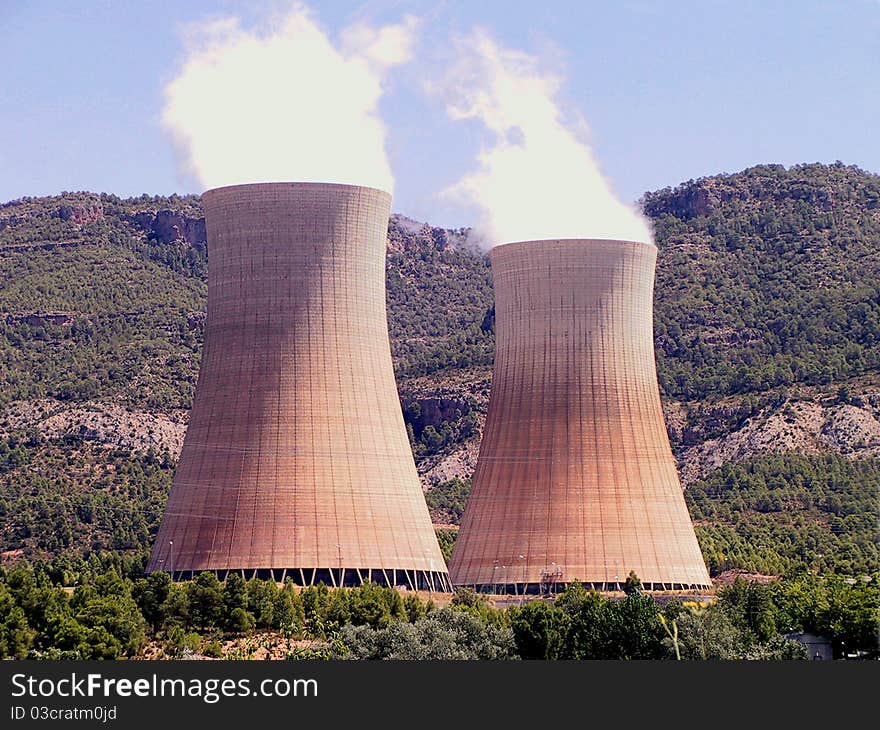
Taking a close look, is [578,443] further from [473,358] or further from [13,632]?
[473,358]

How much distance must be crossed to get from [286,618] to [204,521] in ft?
14.2

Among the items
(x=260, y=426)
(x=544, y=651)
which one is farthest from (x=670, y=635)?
(x=260, y=426)

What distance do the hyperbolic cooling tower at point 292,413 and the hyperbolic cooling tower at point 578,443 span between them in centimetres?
501

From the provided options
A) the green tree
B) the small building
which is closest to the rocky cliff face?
the small building

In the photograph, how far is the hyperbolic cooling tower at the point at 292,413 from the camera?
4606 centimetres

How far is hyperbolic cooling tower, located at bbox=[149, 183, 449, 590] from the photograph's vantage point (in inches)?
1813

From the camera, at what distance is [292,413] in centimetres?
4609

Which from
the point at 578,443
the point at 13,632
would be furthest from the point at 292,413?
the point at 13,632

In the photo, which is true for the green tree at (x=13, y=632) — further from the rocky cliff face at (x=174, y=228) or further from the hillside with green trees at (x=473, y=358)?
the rocky cliff face at (x=174, y=228)

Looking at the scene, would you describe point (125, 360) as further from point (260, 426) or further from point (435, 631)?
point (435, 631)

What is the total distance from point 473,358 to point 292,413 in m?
63.3

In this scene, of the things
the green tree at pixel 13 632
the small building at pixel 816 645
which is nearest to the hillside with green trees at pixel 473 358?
the small building at pixel 816 645

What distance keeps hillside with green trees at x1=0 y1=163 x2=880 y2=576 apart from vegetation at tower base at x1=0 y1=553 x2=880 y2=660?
72.7 feet

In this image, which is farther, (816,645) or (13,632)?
(816,645)
